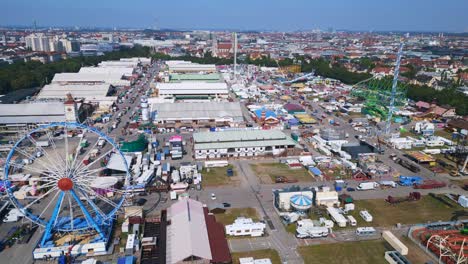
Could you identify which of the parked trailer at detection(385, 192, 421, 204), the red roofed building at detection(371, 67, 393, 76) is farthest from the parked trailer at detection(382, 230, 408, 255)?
the red roofed building at detection(371, 67, 393, 76)

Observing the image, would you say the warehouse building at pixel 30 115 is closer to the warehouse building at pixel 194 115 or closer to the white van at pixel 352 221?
the warehouse building at pixel 194 115

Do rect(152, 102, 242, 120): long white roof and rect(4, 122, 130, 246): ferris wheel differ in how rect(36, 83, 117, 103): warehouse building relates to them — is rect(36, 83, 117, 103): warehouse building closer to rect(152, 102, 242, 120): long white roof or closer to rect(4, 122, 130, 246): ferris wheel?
rect(152, 102, 242, 120): long white roof

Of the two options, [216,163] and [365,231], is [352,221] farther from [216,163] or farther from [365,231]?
[216,163]

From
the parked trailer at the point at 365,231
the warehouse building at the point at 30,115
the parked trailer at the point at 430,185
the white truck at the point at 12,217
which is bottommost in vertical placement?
the white truck at the point at 12,217

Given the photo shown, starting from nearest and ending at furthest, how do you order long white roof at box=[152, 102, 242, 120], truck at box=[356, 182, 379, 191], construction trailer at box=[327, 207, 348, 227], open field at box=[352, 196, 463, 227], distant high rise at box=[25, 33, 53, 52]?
construction trailer at box=[327, 207, 348, 227]
open field at box=[352, 196, 463, 227]
truck at box=[356, 182, 379, 191]
long white roof at box=[152, 102, 242, 120]
distant high rise at box=[25, 33, 53, 52]

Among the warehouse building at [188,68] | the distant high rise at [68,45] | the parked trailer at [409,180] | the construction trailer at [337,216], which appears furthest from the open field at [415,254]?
the distant high rise at [68,45]

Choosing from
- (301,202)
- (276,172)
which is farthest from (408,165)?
(301,202)
